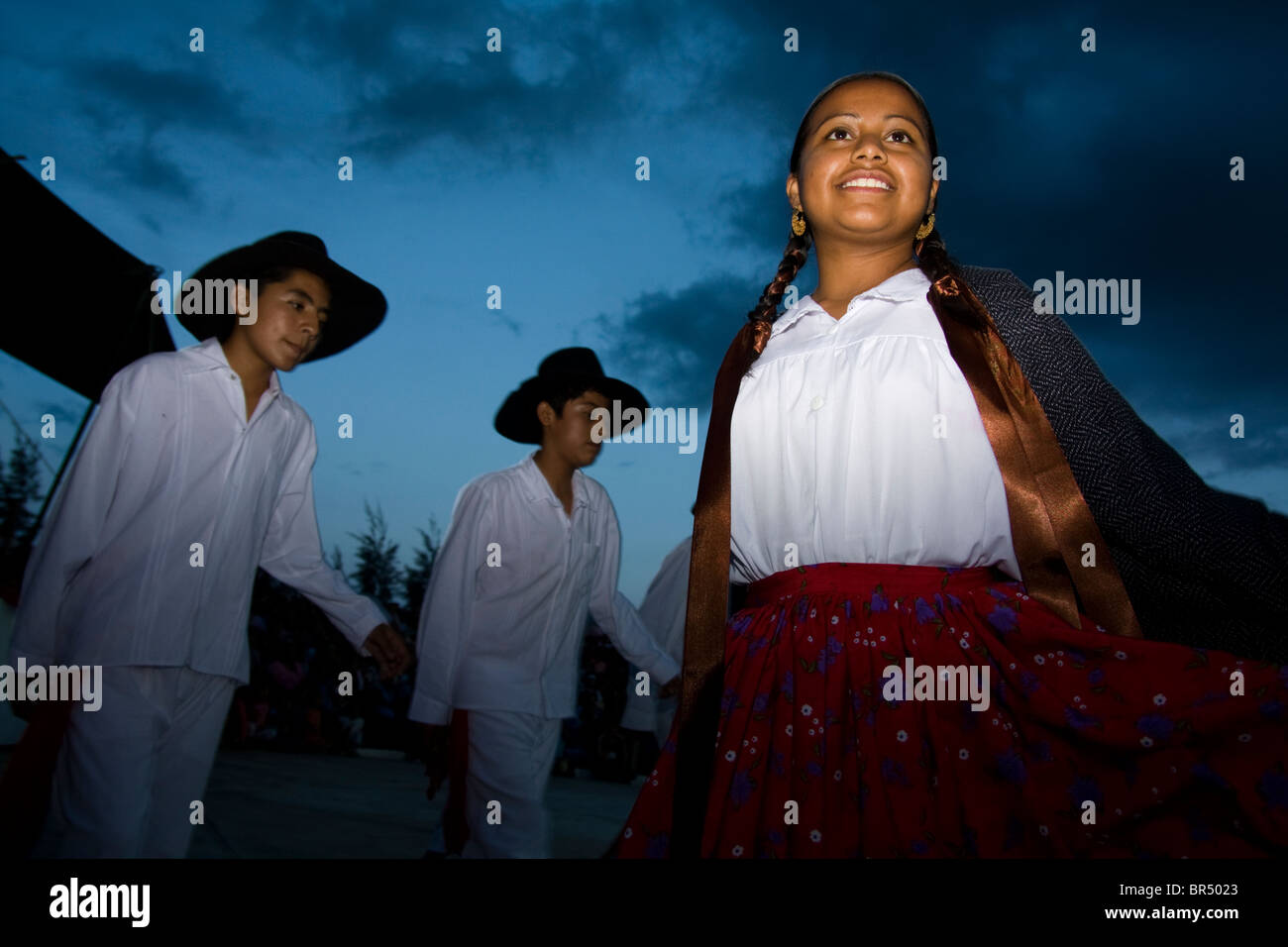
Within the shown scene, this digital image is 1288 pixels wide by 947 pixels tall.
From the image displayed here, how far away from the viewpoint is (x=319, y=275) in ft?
10.8

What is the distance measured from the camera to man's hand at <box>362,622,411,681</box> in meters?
3.16

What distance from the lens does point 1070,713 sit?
1.36m

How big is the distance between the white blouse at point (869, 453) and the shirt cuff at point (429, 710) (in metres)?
2.43

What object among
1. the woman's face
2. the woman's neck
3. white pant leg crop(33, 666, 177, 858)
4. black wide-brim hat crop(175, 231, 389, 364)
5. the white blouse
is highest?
black wide-brim hat crop(175, 231, 389, 364)

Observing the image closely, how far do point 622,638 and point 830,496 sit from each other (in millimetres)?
3034

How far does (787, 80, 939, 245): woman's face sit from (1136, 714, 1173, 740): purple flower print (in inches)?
43.5

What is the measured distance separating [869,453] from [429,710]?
111 inches

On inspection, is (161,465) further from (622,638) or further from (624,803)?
(624,803)

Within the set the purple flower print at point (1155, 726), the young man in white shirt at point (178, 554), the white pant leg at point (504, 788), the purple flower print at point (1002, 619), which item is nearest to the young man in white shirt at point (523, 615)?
the white pant leg at point (504, 788)

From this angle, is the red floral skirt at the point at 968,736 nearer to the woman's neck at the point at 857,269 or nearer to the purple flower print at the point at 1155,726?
the purple flower print at the point at 1155,726

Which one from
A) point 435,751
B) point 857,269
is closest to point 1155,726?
point 857,269

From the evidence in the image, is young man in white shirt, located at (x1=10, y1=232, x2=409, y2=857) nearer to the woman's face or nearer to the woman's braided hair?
the woman's braided hair

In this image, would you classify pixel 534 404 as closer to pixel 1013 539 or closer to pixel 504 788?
pixel 504 788

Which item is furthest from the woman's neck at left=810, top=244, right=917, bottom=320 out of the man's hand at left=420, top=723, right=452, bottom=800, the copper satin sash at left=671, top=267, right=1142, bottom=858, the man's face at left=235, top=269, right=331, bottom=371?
the man's hand at left=420, top=723, right=452, bottom=800
